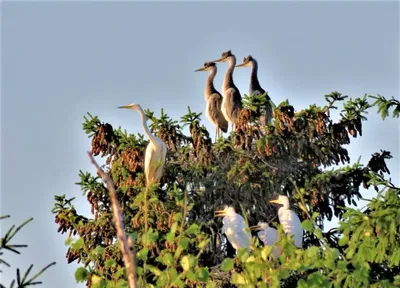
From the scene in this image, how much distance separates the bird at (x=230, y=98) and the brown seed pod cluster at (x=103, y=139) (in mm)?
1875

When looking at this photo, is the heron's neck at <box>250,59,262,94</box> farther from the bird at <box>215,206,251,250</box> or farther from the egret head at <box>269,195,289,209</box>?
the bird at <box>215,206,251,250</box>

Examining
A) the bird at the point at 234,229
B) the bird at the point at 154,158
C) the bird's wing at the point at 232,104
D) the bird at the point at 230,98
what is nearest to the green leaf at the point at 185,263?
the bird at the point at 234,229

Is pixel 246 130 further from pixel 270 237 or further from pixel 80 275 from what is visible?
pixel 80 275

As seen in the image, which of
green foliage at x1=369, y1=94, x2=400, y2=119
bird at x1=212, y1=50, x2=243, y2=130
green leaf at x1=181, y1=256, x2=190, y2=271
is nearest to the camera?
green leaf at x1=181, y1=256, x2=190, y2=271

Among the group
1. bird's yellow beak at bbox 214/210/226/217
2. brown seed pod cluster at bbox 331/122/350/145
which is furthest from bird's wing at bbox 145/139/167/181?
brown seed pod cluster at bbox 331/122/350/145

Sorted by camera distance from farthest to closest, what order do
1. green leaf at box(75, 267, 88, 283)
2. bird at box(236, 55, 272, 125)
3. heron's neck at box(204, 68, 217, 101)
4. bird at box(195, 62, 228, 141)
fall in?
heron's neck at box(204, 68, 217, 101) → bird at box(195, 62, 228, 141) → bird at box(236, 55, 272, 125) → green leaf at box(75, 267, 88, 283)

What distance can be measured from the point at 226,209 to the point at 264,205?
4.74 ft

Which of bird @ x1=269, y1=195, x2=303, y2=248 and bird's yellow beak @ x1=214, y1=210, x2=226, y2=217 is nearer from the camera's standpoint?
bird @ x1=269, y1=195, x2=303, y2=248

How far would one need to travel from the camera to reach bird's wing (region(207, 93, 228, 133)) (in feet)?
56.5

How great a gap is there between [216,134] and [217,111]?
1.38 ft

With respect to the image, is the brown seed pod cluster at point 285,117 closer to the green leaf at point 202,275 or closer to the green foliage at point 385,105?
the green foliage at point 385,105

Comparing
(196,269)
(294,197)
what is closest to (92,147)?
(294,197)

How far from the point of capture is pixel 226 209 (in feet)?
44.4

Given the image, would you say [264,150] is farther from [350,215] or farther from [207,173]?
[350,215]
